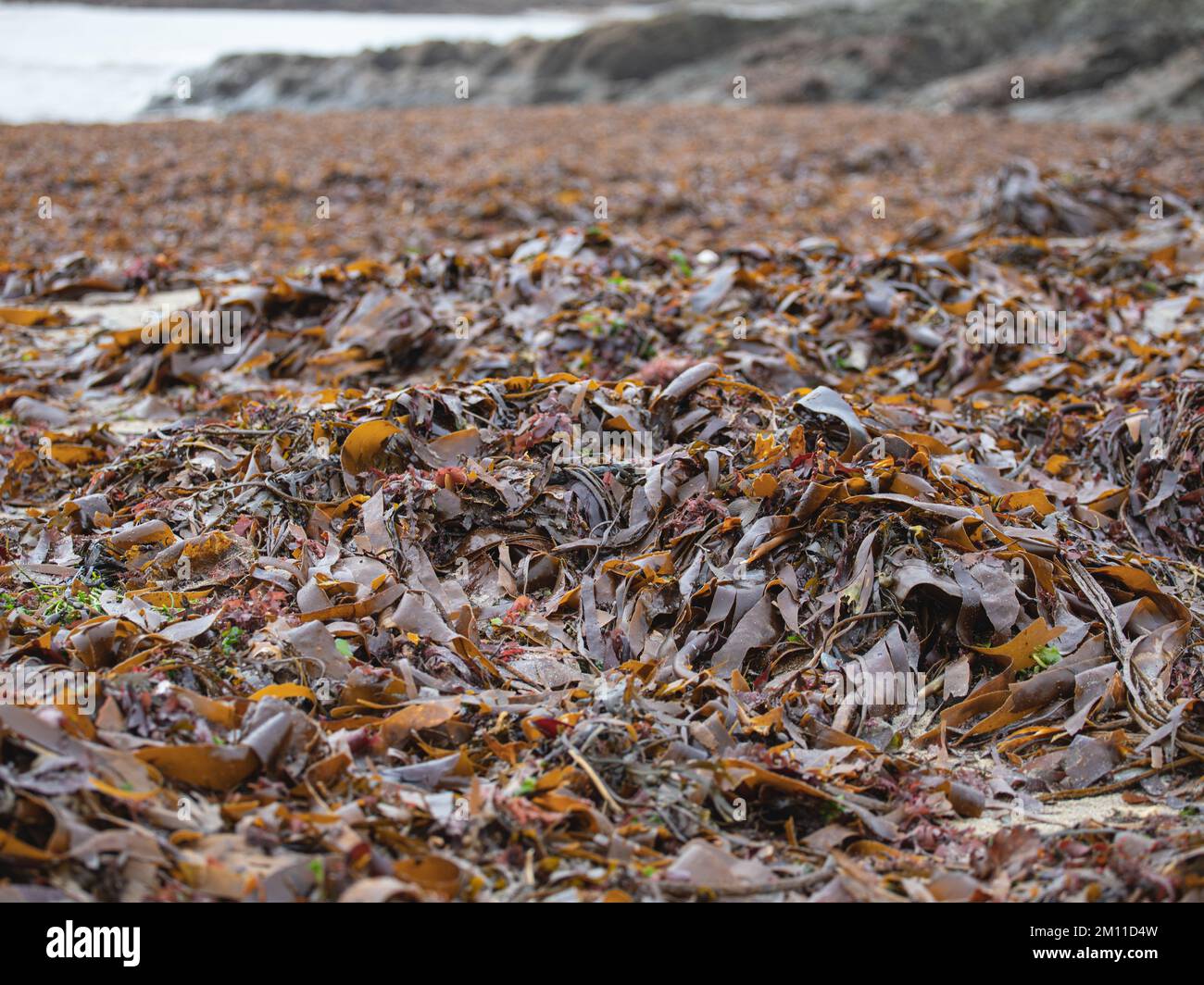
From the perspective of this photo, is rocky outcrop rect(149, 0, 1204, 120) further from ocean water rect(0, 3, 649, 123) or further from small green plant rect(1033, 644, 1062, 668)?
small green plant rect(1033, 644, 1062, 668)

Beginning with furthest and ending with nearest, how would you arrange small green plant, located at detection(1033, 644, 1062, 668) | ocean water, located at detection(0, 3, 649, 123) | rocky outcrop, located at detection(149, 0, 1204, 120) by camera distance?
1. ocean water, located at detection(0, 3, 649, 123)
2. rocky outcrop, located at detection(149, 0, 1204, 120)
3. small green plant, located at detection(1033, 644, 1062, 668)

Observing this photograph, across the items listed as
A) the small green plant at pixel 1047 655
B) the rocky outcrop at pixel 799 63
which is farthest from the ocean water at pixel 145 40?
the small green plant at pixel 1047 655

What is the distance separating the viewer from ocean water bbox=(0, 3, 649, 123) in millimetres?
18359

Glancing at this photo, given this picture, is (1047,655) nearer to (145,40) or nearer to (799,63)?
(799,63)

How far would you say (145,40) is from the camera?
27.6m

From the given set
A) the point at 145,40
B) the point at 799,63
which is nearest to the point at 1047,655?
the point at 799,63

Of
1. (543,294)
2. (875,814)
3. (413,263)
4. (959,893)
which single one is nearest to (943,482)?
(875,814)

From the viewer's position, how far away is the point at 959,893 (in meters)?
1.77

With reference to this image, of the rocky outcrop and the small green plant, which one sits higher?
the rocky outcrop

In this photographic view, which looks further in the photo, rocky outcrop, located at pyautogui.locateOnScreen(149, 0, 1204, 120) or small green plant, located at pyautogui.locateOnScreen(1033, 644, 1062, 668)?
rocky outcrop, located at pyautogui.locateOnScreen(149, 0, 1204, 120)

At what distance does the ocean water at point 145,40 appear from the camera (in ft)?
60.2

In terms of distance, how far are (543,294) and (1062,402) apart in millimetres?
2301

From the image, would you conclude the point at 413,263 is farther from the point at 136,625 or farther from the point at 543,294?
the point at 136,625

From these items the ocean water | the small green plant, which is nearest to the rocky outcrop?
the ocean water
